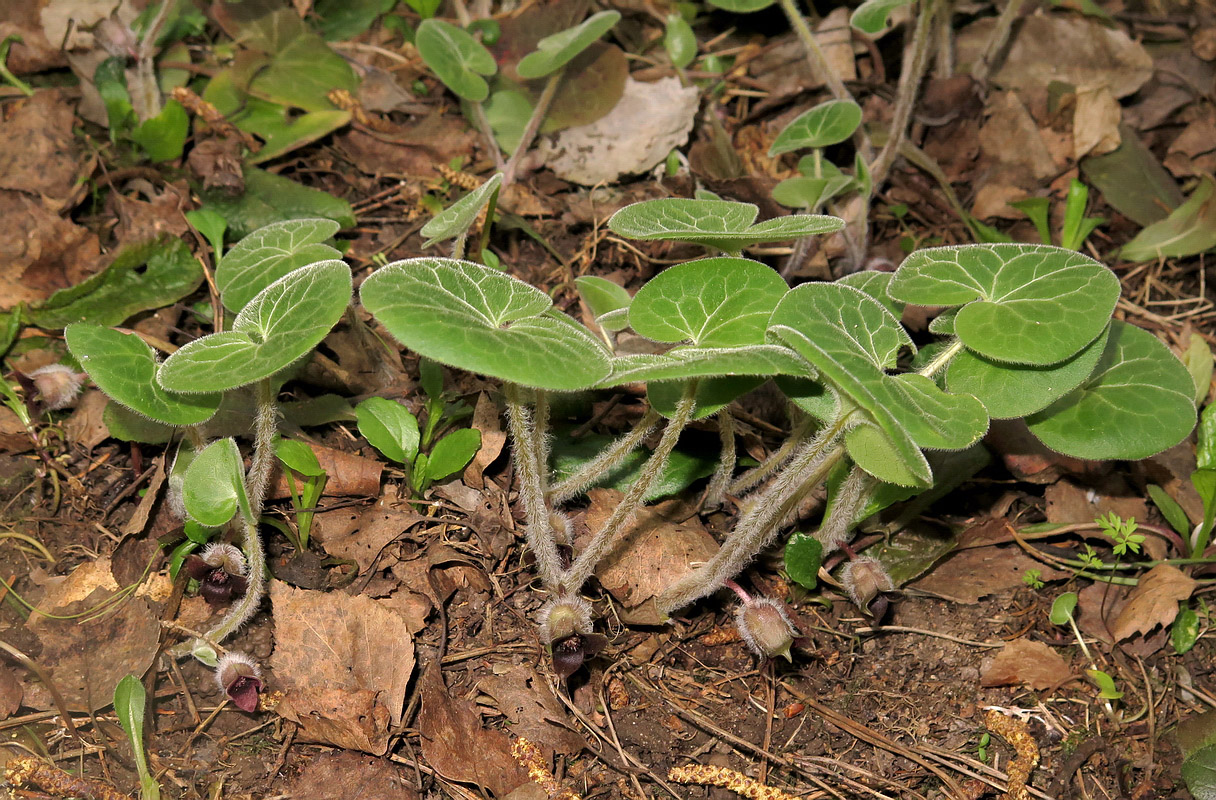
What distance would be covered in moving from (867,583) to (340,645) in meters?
1.17

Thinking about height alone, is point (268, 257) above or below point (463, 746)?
above

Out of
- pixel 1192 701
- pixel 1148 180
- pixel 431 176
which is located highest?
pixel 431 176

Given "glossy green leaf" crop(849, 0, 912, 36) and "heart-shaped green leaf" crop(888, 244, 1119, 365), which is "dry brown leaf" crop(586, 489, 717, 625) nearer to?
"heart-shaped green leaf" crop(888, 244, 1119, 365)

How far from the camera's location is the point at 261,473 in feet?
6.17

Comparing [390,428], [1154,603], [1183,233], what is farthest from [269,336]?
[1183,233]

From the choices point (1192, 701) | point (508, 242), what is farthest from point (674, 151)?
point (1192, 701)

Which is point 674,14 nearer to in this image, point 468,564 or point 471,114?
point 471,114

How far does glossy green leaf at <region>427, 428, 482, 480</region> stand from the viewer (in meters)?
2.01

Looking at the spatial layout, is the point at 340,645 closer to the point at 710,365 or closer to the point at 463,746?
the point at 463,746

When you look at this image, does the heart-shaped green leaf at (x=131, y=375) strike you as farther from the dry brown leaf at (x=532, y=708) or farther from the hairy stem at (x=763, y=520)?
the hairy stem at (x=763, y=520)

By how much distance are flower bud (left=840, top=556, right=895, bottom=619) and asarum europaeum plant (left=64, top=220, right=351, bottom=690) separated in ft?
4.07

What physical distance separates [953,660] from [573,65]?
2.26m

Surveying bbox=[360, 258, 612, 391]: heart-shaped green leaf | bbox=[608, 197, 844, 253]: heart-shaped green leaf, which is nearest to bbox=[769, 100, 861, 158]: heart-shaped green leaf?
bbox=[608, 197, 844, 253]: heart-shaped green leaf

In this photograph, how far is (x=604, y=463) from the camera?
193cm
